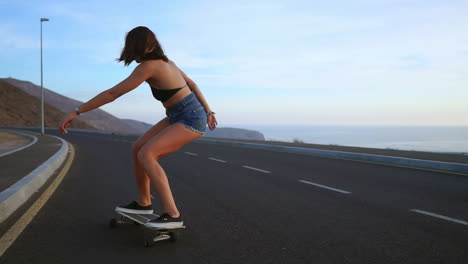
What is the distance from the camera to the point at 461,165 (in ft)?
35.6

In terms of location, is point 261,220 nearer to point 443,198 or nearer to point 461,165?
point 443,198

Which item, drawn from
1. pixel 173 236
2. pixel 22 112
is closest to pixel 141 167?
pixel 173 236

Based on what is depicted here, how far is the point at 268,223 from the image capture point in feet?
16.1

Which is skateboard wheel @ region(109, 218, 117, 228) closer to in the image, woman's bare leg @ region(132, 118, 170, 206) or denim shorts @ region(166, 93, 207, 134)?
woman's bare leg @ region(132, 118, 170, 206)

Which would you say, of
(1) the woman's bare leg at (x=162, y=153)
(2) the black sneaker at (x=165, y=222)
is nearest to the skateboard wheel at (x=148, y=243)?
(2) the black sneaker at (x=165, y=222)

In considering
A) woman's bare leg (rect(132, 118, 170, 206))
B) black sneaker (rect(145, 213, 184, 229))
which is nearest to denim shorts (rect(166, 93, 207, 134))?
woman's bare leg (rect(132, 118, 170, 206))

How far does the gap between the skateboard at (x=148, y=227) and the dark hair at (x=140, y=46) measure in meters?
1.54

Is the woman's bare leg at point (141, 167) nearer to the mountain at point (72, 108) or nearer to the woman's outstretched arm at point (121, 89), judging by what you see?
the woman's outstretched arm at point (121, 89)

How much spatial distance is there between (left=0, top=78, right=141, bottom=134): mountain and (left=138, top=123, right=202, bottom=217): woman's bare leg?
9227 cm

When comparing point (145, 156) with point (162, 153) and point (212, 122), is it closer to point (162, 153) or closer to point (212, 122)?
point (162, 153)

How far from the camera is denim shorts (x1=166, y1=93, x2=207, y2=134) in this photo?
162 inches

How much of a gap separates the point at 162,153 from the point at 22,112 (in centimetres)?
7567

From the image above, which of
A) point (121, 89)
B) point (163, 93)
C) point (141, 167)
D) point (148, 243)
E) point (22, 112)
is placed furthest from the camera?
point (22, 112)

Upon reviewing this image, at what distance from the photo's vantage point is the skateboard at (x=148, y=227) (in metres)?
3.91
